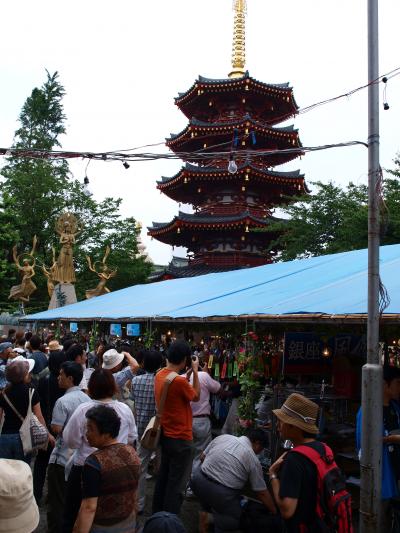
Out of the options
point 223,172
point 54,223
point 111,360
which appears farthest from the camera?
point 54,223

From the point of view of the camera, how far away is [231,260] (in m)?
24.9

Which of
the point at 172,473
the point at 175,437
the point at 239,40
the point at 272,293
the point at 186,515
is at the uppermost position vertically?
the point at 239,40

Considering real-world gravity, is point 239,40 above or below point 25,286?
above

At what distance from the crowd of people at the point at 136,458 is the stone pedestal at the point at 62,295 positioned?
18.6 m

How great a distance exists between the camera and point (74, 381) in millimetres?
5207

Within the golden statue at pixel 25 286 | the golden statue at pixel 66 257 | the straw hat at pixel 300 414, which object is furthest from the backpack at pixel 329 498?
the golden statue at pixel 25 286

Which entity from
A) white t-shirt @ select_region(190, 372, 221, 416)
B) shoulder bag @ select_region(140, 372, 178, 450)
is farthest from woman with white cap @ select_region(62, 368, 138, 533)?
white t-shirt @ select_region(190, 372, 221, 416)

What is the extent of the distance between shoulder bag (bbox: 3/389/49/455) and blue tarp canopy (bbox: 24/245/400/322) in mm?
2957

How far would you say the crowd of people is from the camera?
314cm

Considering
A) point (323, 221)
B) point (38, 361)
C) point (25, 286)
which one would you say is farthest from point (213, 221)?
point (38, 361)

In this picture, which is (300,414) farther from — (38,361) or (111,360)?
(38,361)

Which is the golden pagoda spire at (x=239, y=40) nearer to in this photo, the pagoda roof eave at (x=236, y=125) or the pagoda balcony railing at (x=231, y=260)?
the pagoda roof eave at (x=236, y=125)

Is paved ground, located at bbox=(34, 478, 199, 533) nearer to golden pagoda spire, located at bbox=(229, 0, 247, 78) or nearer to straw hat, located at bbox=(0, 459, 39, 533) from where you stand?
straw hat, located at bbox=(0, 459, 39, 533)

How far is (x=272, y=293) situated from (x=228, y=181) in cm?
1661
